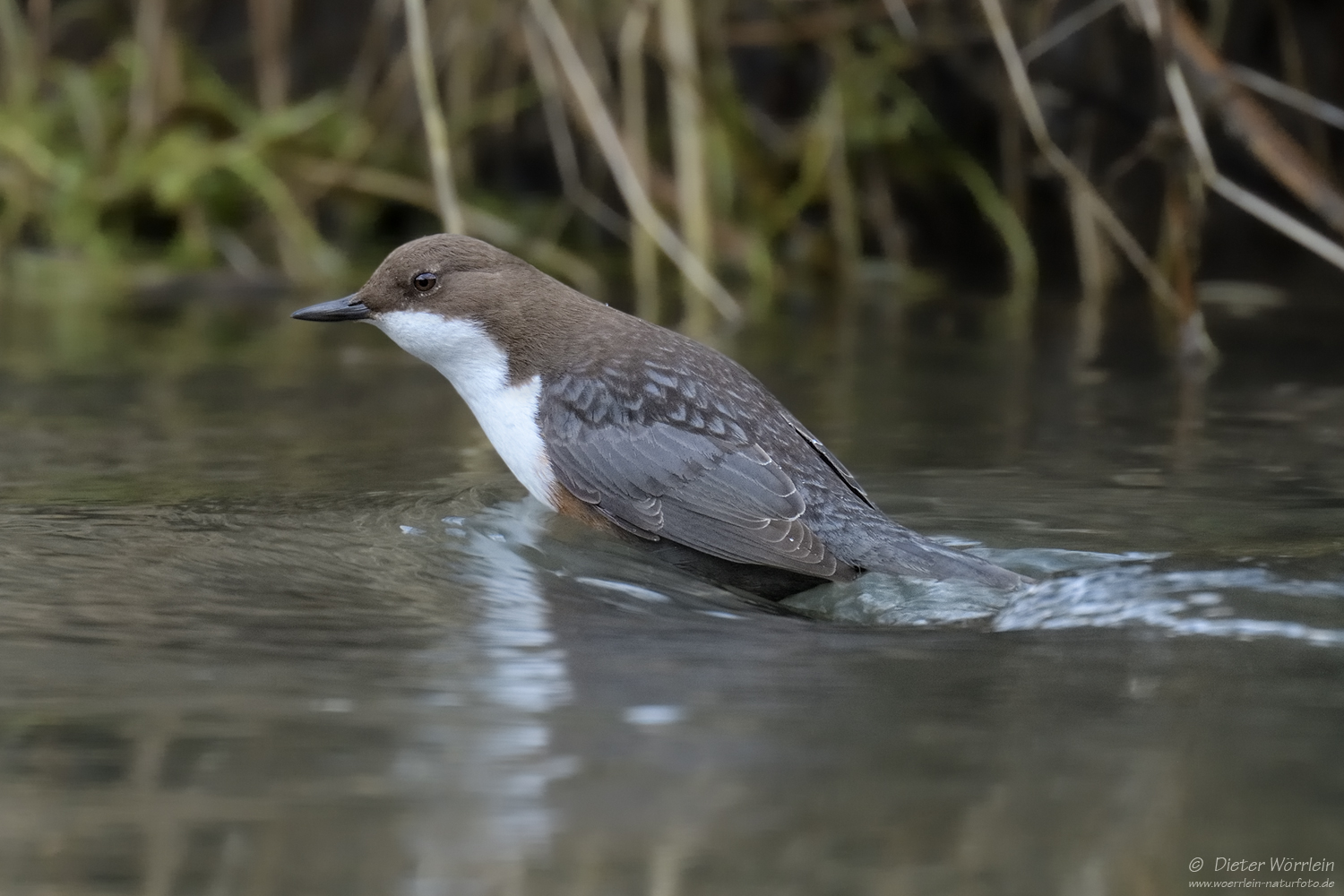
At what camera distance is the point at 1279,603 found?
2803mm

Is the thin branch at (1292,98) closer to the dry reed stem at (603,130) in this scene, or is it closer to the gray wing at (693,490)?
the dry reed stem at (603,130)

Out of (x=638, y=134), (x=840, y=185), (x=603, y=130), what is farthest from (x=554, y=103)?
(x=840, y=185)

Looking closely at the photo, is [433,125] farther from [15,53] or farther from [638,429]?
[15,53]

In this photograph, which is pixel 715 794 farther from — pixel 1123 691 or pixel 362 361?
pixel 362 361

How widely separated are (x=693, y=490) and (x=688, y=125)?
3.87m

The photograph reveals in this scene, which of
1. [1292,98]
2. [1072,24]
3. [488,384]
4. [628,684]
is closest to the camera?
[628,684]

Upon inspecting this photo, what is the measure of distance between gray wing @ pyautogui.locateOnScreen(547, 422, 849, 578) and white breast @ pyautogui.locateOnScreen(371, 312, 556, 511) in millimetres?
89

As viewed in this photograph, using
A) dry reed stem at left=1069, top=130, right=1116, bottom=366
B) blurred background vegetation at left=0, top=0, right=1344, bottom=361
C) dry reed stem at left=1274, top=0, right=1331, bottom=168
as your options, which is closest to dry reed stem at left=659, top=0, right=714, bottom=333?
blurred background vegetation at left=0, top=0, right=1344, bottom=361

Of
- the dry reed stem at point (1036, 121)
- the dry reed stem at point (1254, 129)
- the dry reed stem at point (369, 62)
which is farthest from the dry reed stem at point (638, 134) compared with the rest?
the dry reed stem at point (1254, 129)

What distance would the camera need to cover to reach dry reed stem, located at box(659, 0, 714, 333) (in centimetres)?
689

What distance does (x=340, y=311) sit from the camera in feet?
13.2

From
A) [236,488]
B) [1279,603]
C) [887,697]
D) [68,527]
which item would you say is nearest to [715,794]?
[887,697]

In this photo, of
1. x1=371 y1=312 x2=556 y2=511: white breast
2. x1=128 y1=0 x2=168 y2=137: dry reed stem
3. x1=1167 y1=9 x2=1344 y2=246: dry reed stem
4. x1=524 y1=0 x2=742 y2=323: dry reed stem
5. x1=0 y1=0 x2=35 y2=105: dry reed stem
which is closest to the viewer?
x1=371 y1=312 x2=556 y2=511: white breast

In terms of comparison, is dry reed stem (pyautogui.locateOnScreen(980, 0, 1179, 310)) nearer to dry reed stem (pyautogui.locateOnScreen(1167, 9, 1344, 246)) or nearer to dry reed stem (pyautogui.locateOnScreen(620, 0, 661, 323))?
dry reed stem (pyautogui.locateOnScreen(1167, 9, 1344, 246))
